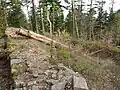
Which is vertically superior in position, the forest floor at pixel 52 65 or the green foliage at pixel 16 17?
the green foliage at pixel 16 17

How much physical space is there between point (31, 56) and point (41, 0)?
16.0 meters

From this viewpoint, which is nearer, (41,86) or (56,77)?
(41,86)

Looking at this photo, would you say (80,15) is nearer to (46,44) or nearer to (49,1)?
(49,1)

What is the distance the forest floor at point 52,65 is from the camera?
4.21m

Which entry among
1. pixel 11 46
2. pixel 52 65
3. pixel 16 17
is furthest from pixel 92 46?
pixel 16 17

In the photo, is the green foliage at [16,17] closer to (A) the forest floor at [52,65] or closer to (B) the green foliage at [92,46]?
(B) the green foliage at [92,46]

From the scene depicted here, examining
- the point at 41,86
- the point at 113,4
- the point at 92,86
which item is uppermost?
the point at 113,4

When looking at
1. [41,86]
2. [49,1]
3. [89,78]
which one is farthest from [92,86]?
[49,1]

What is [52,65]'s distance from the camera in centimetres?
467

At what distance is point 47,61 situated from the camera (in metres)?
4.97

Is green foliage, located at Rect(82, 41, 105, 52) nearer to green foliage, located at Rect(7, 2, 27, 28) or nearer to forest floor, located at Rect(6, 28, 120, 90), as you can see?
forest floor, located at Rect(6, 28, 120, 90)

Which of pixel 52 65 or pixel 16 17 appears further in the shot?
pixel 16 17

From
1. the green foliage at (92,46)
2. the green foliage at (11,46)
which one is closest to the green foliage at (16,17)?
the green foliage at (92,46)

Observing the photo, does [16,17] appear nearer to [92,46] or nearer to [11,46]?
[92,46]
